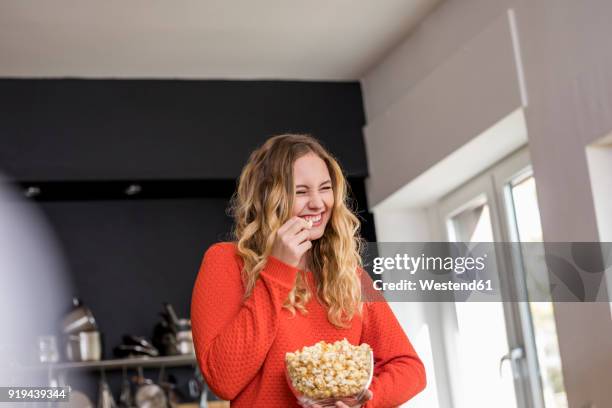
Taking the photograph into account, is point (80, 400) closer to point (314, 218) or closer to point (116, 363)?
point (116, 363)

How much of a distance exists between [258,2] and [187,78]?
0.83 metres

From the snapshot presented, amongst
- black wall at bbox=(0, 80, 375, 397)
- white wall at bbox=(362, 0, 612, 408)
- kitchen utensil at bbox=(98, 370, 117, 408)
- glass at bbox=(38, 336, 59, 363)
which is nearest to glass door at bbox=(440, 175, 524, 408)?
white wall at bbox=(362, 0, 612, 408)

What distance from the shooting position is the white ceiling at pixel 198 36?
3.76m

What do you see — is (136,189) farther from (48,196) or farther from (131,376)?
(131,376)

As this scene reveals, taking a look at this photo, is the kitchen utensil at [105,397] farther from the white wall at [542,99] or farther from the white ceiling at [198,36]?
the white wall at [542,99]

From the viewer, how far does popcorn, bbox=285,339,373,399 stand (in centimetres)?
157

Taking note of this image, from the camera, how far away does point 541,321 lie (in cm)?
376

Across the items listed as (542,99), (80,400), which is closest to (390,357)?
(542,99)

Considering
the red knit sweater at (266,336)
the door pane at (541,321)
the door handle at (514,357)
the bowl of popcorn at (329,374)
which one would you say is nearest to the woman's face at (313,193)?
the red knit sweater at (266,336)

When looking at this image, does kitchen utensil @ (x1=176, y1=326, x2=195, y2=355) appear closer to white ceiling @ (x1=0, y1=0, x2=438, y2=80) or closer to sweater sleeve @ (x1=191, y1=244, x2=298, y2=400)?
white ceiling @ (x1=0, y1=0, x2=438, y2=80)

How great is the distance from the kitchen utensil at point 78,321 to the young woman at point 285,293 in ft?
8.25

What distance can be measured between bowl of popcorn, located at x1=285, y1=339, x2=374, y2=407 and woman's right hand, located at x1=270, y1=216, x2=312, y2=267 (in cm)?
19

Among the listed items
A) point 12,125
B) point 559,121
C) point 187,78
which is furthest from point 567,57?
point 12,125

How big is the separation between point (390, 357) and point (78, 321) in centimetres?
271
